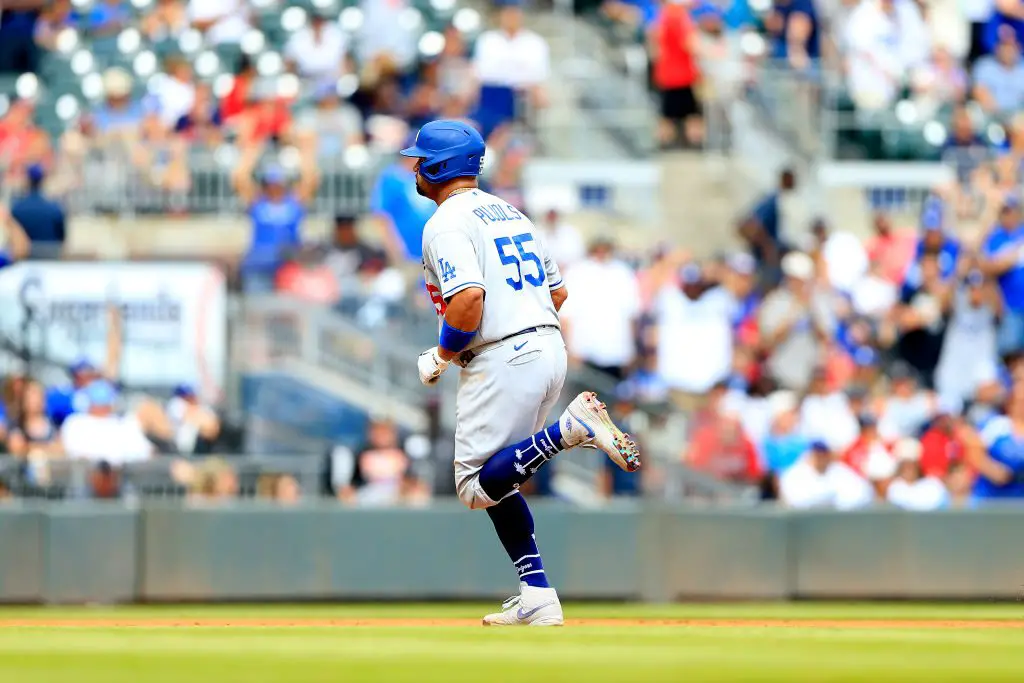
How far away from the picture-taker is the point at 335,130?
54.8 feet

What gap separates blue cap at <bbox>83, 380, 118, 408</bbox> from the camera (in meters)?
13.6

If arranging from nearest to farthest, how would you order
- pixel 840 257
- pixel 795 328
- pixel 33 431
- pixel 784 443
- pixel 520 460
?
pixel 520 460 → pixel 33 431 → pixel 784 443 → pixel 795 328 → pixel 840 257

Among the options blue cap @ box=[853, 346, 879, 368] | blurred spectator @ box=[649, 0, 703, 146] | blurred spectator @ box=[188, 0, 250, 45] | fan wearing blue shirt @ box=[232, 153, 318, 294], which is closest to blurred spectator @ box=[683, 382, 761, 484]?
blue cap @ box=[853, 346, 879, 368]

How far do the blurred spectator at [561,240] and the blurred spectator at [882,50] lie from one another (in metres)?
3.94

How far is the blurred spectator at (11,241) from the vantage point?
14.3 m

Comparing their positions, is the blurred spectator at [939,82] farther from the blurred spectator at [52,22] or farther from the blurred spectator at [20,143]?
the blurred spectator at [52,22]

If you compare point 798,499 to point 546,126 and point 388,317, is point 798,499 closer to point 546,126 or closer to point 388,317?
point 388,317

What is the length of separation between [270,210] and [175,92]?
276 centimetres

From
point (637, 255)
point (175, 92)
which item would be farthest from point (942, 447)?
point (175, 92)

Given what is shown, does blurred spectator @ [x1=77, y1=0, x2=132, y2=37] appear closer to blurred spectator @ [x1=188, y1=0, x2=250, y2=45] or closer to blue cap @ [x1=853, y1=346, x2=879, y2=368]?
blurred spectator @ [x1=188, y1=0, x2=250, y2=45]

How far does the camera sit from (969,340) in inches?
607

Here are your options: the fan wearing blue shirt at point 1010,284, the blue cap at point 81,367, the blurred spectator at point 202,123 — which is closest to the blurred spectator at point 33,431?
the blue cap at point 81,367

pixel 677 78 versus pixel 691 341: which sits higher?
pixel 677 78

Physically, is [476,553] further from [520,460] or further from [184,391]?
[520,460]
